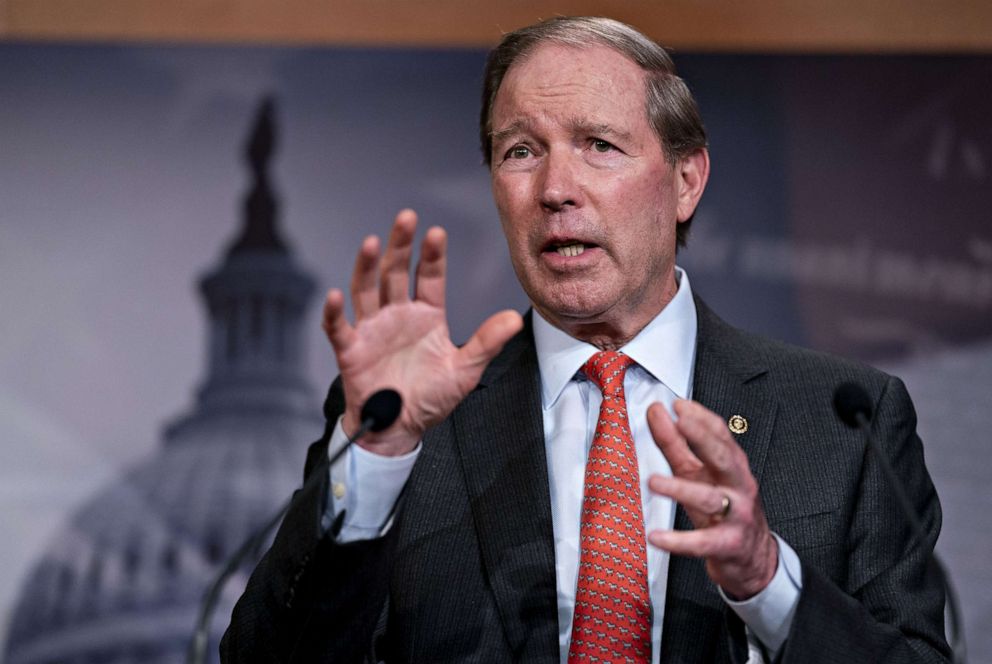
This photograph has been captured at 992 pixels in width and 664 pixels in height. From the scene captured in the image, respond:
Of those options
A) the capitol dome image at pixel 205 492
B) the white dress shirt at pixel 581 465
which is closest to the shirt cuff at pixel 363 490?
the white dress shirt at pixel 581 465

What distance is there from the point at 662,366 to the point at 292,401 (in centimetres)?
172

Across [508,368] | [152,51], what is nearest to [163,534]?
[152,51]

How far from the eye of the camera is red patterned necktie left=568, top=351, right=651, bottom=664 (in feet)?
5.41

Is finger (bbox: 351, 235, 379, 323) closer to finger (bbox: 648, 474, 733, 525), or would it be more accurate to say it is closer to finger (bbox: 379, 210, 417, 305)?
finger (bbox: 379, 210, 417, 305)

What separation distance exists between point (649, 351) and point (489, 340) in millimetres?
525

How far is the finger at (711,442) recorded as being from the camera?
4.48 ft

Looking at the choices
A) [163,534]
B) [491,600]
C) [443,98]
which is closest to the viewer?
[491,600]

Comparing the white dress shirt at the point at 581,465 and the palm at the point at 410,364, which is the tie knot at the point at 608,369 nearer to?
the white dress shirt at the point at 581,465

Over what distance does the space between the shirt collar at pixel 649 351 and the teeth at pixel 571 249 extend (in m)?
0.15

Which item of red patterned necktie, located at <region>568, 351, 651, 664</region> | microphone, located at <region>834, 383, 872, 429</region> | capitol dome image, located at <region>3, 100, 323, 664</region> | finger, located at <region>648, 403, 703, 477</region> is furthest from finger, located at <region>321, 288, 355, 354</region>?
capitol dome image, located at <region>3, 100, 323, 664</region>

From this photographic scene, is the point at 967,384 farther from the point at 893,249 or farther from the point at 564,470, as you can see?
the point at 564,470

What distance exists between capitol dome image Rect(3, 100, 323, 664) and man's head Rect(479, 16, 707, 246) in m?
1.47

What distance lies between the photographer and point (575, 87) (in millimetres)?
1958

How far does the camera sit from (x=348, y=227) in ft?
11.4
